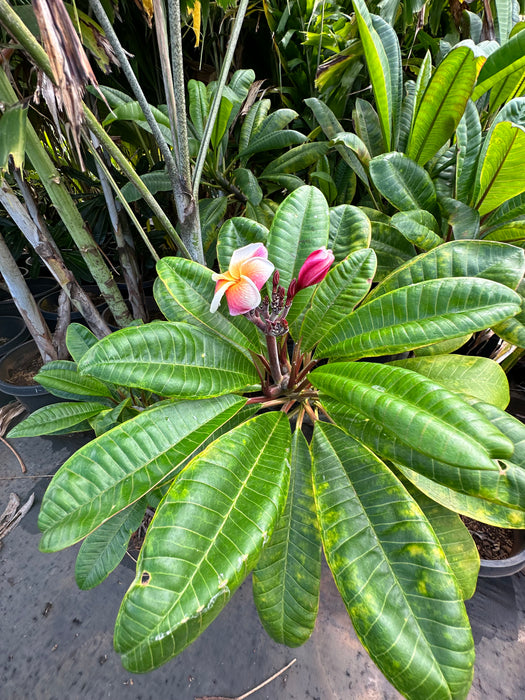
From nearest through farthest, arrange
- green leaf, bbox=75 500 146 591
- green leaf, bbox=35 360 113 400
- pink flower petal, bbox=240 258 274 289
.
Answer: pink flower petal, bbox=240 258 274 289 < green leaf, bbox=75 500 146 591 < green leaf, bbox=35 360 113 400

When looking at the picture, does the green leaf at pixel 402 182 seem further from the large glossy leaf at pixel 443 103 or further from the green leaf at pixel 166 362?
the green leaf at pixel 166 362

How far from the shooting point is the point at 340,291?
0.64 meters

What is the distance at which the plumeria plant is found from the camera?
0.39 m

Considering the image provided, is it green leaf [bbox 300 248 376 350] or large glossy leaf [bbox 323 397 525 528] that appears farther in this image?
green leaf [bbox 300 248 376 350]

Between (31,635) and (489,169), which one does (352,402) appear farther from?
(31,635)

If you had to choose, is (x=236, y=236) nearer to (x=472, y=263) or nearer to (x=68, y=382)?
(x=472, y=263)

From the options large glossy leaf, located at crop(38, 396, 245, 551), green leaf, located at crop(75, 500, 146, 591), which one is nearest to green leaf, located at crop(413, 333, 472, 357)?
large glossy leaf, located at crop(38, 396, 245, 551)

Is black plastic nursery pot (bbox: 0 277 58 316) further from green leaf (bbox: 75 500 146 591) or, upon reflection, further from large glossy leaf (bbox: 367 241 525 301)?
large glossy leaf (bbox: 367 241 525 301)

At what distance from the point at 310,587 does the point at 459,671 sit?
8.3 inches

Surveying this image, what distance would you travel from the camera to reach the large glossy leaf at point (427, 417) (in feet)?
1.16

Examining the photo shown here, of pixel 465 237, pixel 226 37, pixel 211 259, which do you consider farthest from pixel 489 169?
pixel 226 37

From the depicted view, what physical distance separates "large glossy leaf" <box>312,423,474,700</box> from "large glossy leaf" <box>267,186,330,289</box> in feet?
1.28

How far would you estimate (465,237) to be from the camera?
718 millimetres

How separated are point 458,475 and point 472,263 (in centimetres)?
38
